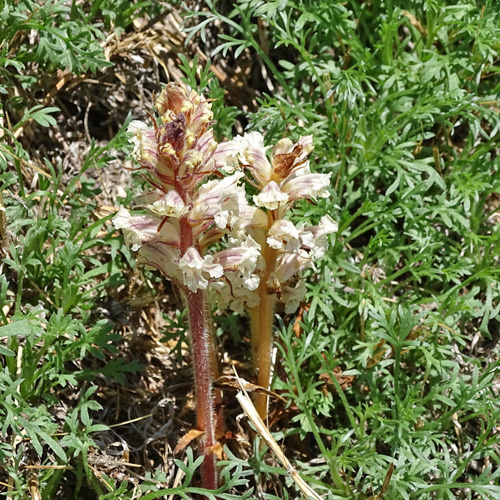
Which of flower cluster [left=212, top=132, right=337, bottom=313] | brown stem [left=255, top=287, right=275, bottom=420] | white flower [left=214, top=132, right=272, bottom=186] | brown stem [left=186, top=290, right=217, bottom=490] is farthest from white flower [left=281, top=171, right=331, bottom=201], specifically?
brown stem [left=186, top=290, right=217, bottom=490]

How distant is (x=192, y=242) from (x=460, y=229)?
76.0 inches

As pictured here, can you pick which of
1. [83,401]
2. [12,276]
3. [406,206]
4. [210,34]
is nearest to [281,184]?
[406,206]

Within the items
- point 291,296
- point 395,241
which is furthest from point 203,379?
point 395,241

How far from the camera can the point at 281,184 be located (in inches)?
133

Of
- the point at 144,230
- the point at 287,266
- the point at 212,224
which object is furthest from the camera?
the point at 287,266

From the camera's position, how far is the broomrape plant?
3059 mm

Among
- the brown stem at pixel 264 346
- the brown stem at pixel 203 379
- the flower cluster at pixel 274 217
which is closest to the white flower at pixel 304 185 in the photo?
the flower cluster at pixel 274 217

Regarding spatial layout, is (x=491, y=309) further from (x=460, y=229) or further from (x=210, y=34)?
(x=210, y=34)

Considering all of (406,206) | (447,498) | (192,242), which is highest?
(192,242)

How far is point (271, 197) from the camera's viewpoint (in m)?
3.27

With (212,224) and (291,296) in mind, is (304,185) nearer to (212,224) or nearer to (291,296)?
(212,224)

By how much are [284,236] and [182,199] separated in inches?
20.9

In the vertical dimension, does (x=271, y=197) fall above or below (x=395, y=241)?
above

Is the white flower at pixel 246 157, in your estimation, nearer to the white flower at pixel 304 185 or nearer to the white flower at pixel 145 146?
the white flower at pixel 304 185
